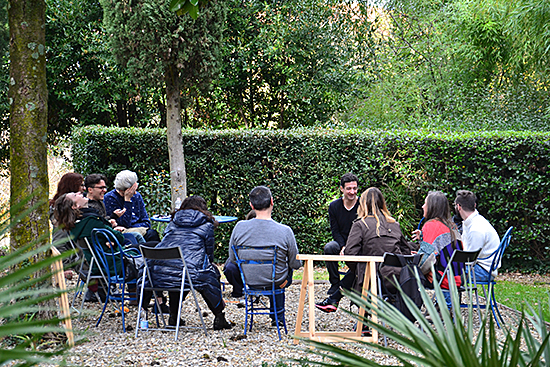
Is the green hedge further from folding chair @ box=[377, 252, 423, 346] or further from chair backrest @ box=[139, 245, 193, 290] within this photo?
chair backrest @ box=[139, 245, 193, 290]

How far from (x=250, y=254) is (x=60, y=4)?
937cm

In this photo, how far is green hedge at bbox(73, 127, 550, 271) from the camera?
28.3ft

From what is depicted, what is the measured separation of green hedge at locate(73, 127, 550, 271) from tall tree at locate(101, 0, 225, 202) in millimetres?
1049

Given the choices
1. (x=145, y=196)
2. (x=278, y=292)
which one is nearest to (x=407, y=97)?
(x=145, y=196)

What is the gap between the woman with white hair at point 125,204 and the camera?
255 inches

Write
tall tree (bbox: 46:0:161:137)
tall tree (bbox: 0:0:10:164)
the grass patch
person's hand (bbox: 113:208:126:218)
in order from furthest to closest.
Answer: tall tree (bbox: 46:0:161:137)
tall tree (bbox: 0:0:10:164)
the grass patch
person's hand (bbox: 113:208:126:218)

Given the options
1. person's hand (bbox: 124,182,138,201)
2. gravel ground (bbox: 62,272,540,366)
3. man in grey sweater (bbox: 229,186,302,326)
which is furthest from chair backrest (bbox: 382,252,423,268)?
person's hand (bbox: 124,182,138,201)

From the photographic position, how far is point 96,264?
553 centimetres

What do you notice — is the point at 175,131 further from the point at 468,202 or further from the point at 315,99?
the point at 315,99

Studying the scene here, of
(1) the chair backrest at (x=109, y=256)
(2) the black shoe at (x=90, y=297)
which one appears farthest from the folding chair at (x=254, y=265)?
(2) the black shoe at (x=90, y=297)

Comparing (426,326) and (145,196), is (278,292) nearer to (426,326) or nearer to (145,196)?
(426,326)

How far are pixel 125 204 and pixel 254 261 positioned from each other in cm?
248

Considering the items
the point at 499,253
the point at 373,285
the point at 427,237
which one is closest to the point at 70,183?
the point at 373,285

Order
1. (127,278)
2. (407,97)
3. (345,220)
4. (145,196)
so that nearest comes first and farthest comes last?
(127,278) → (345,220) → (145,196) → (407,97)
